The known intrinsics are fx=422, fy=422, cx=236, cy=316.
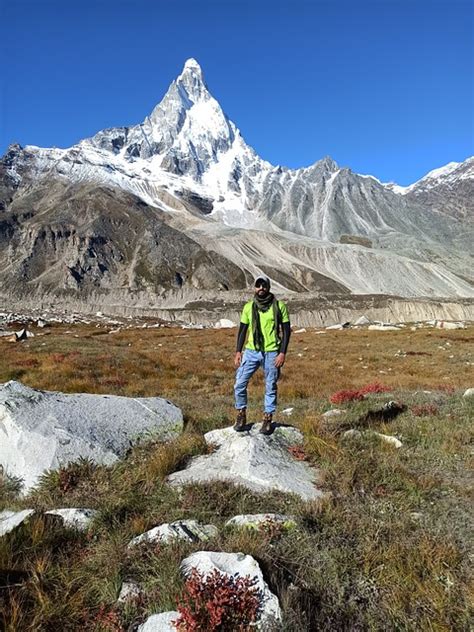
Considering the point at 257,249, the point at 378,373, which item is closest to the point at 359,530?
the point at 378,373

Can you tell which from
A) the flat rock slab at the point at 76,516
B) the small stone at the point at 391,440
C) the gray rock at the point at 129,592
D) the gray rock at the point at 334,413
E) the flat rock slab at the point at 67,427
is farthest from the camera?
the gray rock at the point at 334,413

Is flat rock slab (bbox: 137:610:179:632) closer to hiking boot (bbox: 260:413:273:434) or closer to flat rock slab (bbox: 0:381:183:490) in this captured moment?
flat rock slab (bbox: 0:381:183:490)

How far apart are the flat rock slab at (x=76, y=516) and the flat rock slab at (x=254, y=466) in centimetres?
127

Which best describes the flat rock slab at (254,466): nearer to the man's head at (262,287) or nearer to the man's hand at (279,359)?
the man's hand at (279,359)

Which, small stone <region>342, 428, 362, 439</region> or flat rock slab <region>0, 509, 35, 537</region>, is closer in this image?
flat rock slab <region>0, 509, 35, 537</region>

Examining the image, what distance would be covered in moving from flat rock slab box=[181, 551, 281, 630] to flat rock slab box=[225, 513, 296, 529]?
2.17 feet

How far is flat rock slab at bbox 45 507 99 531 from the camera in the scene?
4.86m

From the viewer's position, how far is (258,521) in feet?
15.8

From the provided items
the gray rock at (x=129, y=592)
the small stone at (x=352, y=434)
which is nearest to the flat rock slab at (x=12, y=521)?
the gray rock at (x=129, y=592)

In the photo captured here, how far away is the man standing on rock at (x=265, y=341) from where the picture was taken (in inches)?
319

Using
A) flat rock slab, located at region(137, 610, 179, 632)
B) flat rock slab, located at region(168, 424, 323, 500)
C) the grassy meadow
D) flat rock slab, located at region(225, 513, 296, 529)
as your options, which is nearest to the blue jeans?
flat rock slab, located at region(168, 424, 323, 500)

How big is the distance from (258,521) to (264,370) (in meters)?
3.76

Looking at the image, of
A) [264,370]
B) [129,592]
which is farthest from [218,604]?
[264,370]

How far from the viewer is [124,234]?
629 feet
